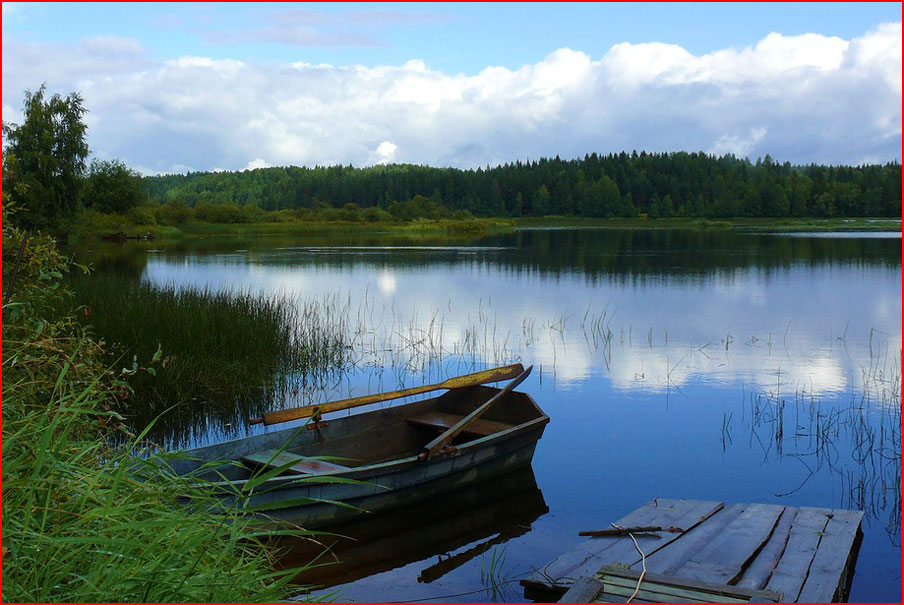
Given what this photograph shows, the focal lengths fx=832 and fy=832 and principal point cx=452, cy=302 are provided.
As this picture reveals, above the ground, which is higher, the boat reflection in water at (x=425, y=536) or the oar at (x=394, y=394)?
the oar at (x=394, y=394)

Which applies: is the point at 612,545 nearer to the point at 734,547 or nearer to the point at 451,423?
the point at 734,547

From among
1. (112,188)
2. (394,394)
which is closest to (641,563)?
(394,394)

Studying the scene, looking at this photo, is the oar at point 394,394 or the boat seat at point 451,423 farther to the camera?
the boat seat at point 451,423

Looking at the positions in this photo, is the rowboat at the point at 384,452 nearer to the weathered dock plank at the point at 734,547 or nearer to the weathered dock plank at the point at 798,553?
the weathered dock plank at the point at 734,547

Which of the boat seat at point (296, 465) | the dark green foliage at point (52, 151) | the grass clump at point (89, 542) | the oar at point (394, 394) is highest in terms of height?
the dark green foliage at point (52, 151)

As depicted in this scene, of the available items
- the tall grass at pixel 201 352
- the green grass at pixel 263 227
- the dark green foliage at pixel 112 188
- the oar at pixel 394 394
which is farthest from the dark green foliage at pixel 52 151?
the oar at pixel 394 394

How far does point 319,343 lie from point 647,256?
30454mm

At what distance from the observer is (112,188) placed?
206ft

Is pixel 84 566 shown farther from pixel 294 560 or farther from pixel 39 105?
pixel 39 105

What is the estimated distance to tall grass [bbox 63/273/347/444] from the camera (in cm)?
1092

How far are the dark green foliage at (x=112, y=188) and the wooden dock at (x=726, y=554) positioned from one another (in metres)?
62.2

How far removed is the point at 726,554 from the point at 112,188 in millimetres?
64067

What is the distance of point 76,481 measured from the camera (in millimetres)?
3766

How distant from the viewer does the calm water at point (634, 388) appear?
7.77 m
